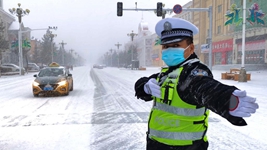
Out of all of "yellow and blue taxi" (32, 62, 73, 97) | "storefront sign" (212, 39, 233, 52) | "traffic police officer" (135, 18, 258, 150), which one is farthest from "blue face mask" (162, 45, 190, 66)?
"storefront sign" (212, 39, 233, 52)

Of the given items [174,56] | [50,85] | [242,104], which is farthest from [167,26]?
[50,85]

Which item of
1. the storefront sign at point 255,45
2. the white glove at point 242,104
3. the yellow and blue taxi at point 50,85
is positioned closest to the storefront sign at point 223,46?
the storefront sign at point 255,45

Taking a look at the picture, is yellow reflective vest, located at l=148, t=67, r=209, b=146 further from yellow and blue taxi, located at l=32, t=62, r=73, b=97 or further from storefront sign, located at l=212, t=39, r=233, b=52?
storefront sign, located at l=212, t=39, r=233, b=52

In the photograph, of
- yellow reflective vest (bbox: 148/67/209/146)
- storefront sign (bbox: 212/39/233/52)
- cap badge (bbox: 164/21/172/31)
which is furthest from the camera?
storefront sign (bbox: 212/39/233/52)

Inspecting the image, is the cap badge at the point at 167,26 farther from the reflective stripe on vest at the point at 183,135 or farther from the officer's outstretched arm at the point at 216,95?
the reflective stripe on vest at the point at 183,135

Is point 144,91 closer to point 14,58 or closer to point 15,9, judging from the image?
point 15,9

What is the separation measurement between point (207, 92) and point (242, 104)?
225 millimetres

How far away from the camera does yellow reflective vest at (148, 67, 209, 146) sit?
5.72 feet

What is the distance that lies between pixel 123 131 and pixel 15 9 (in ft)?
114

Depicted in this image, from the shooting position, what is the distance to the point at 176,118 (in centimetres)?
178

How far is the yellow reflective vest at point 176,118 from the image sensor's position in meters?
1.74

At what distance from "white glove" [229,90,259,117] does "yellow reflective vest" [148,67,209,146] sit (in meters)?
0.42

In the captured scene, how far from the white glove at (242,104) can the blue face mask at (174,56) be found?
0.59m

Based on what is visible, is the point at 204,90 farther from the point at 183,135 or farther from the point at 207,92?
the point at 183,135
